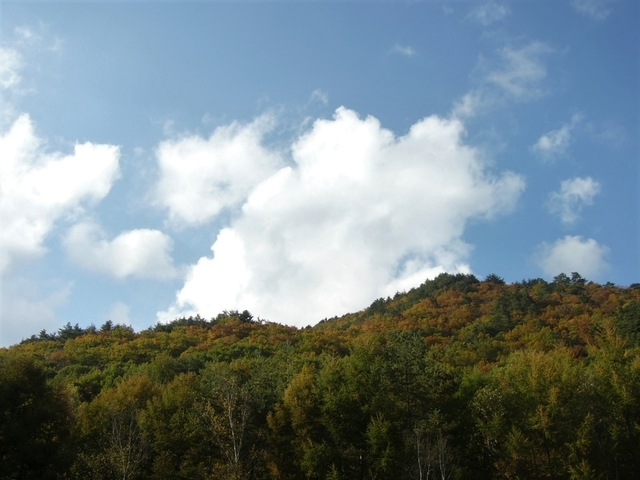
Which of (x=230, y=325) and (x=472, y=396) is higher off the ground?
(x=230, y=325)

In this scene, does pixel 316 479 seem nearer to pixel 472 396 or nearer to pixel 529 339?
pixel 472 396

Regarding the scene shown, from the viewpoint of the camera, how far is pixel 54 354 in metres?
78.1

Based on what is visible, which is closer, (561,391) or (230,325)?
(561,391)

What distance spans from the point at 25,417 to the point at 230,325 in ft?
260

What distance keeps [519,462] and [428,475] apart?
25.8 ft

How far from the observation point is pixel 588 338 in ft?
248

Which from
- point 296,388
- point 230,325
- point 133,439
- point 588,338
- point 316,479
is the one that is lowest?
point 316,479

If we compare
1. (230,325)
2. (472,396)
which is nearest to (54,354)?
(230,325)

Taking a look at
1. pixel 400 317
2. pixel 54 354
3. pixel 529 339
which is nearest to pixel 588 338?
pixel 529 339

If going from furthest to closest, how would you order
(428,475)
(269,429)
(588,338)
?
(588,338) → (269,429) → (428,475)

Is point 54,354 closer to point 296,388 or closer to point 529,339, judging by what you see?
point 296,388

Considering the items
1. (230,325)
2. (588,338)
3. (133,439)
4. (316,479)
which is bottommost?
(316,479)

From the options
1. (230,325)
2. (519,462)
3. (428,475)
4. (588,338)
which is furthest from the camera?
(230,325)

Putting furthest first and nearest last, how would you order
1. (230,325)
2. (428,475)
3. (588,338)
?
(230,325), (588,338), (428,475)
